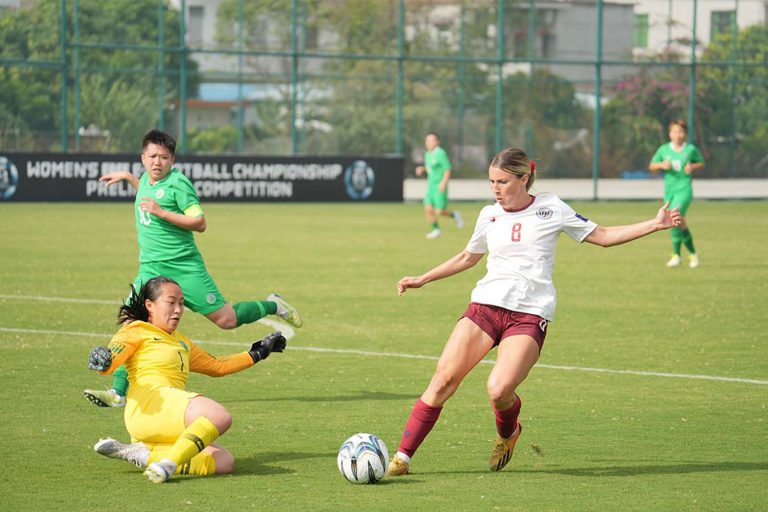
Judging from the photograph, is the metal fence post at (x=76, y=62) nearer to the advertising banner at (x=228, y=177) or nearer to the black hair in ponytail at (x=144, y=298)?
the advertising banner at (x=228, y=177)

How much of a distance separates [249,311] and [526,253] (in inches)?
129

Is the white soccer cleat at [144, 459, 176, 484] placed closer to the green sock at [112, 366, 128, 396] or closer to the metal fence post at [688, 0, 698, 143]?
the green sock at [112, 366, 128, 396]

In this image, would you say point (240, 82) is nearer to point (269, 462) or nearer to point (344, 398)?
point (344, 398)

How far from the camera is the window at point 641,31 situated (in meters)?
43.0

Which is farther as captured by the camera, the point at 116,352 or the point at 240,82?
the point at 240,82

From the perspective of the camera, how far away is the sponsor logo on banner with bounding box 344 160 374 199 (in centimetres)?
3491

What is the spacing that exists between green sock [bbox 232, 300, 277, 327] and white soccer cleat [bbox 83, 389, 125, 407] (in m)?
1.32

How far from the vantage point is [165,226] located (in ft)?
30.6

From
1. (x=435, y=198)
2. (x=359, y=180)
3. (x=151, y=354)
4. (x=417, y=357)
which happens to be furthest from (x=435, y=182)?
(x=151, y=354)

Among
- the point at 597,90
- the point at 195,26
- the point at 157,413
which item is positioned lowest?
the point at 157,413

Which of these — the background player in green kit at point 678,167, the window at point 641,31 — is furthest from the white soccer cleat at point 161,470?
the window at point 641,31

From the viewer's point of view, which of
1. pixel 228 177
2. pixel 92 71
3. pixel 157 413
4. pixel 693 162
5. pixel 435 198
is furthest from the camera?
pixel 92 71

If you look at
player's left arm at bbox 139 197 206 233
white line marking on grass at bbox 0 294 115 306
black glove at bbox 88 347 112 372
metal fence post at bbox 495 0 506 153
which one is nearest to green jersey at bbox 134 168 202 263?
player's left arm at bbox 139 197 206 233

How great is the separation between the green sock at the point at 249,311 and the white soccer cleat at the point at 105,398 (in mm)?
1325
